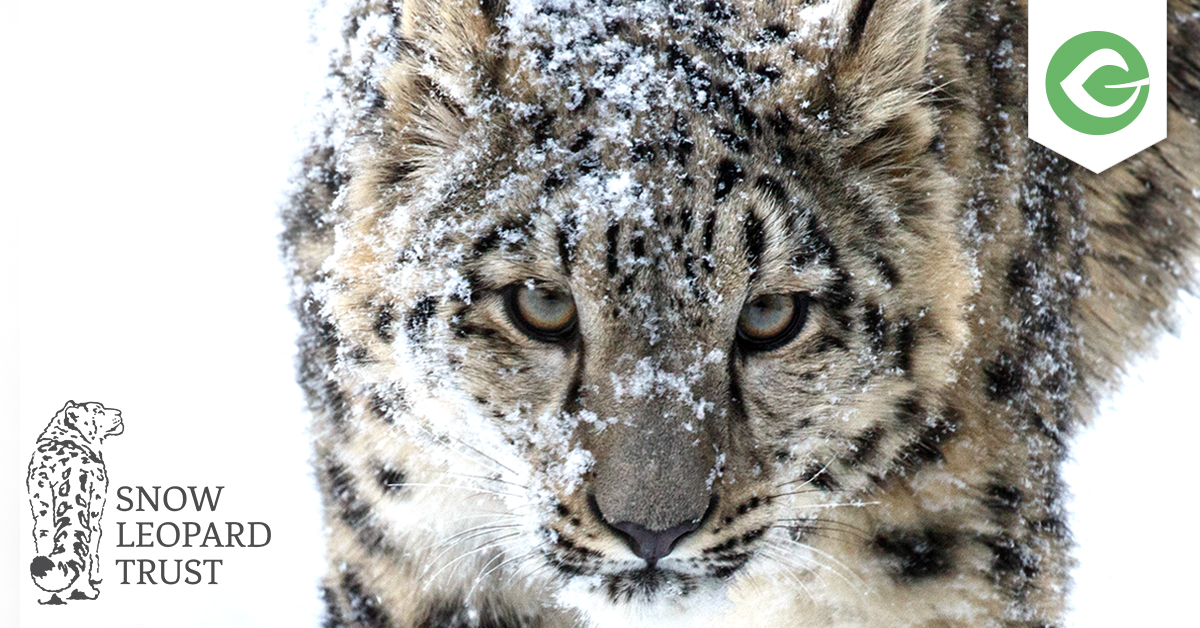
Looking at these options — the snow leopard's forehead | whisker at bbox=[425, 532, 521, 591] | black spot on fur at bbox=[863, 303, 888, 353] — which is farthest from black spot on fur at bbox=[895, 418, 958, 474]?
whisker at bbox=[425, 532, 521, 591]

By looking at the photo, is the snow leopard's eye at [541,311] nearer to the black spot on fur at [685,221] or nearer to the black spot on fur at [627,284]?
the black spot on fur at [627,284]

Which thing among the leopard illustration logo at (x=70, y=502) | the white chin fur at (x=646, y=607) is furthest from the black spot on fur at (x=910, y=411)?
the leopard illustration logo at (x=70, y=502)

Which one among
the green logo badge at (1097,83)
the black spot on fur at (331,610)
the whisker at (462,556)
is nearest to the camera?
the whisker at (462,556)

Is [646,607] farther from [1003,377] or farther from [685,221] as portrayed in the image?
[1003,377]

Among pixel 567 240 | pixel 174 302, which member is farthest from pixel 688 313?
pixel 174 302

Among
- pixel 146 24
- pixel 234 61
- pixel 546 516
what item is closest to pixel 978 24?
pixel 546 516

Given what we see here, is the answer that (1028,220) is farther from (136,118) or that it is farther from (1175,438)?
(136,118)
